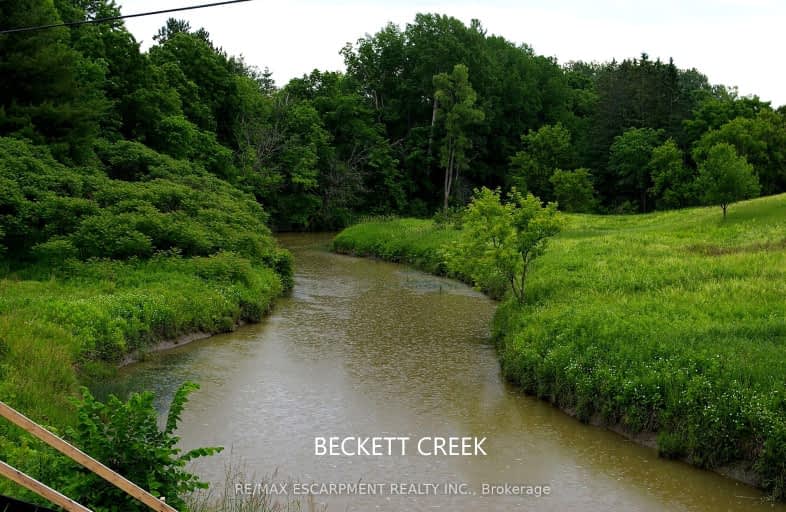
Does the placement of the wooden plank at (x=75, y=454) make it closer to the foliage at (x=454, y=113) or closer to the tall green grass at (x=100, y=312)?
the tall green grass at (x=100, y=312)

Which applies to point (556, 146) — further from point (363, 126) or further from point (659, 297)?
point (659, 297)

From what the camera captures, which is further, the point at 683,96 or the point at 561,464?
the point at 683,96

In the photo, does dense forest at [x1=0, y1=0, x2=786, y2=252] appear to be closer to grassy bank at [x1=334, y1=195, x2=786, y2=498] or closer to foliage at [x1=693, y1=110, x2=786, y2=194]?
foliage at [x1=693, y1=110, x2=786, y2=194]

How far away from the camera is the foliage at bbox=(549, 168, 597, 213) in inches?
2349

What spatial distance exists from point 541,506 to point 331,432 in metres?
4.30

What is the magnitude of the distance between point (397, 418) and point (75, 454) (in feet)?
31.3

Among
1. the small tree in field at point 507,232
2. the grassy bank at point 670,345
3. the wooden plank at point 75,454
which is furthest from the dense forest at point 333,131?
the wooden plank at point 75,454

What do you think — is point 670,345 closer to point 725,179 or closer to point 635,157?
point 725,179

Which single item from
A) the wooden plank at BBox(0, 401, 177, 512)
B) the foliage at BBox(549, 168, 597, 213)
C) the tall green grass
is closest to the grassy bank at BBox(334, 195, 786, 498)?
the tall green grass

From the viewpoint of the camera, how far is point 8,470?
189 inches

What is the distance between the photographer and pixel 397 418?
1429cm

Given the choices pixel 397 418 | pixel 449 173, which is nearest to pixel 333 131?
pixel 449 173

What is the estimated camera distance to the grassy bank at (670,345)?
1142cm

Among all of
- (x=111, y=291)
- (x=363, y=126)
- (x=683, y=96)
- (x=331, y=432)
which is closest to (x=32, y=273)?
(x=111, y=291)
